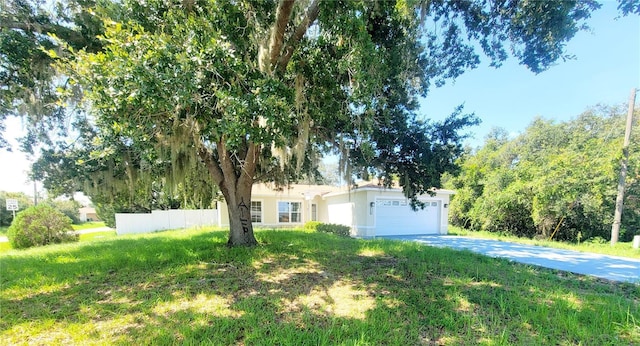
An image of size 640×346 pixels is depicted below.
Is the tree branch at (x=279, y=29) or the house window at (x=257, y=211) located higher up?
the tree branch at (x=279, y=29)

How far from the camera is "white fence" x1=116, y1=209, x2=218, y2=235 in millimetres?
15742

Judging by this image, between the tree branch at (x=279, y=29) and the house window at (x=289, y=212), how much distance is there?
12140 millimetres

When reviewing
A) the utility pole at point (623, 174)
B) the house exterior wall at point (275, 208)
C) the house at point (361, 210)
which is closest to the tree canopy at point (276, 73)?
the house at point (361, 210)

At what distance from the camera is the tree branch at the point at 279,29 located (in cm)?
380

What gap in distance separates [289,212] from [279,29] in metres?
12.7

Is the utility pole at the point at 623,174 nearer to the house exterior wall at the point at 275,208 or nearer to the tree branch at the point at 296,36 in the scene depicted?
the house exterior wall at the point at 275,208

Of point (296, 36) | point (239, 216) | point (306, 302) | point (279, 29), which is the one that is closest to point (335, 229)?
point (239, 216)

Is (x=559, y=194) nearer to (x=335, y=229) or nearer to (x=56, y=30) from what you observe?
(x=335, y=229)

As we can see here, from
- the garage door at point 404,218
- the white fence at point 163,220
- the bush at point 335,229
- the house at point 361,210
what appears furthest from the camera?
the white fence at point 163,220

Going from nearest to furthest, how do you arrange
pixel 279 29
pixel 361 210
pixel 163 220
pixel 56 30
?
pixel 279 29
pixel 56 30
pixel 361 210
pixel 163 220

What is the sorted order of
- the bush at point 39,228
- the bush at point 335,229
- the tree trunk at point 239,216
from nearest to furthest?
the tree trunk at point 239,216 < the bush at point 39,228 < the bush at point 335,229

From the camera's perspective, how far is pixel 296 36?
446 centimetres

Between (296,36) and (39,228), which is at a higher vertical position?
(296,36)

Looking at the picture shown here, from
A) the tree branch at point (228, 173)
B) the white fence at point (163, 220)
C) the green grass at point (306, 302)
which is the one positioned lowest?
the white fence at point (163, 220)
